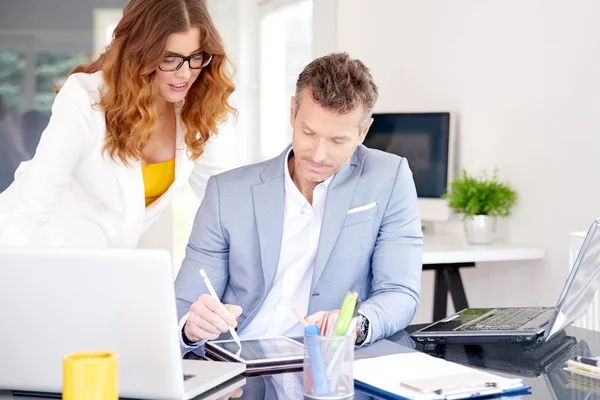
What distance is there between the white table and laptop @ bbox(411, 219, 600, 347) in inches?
57.5

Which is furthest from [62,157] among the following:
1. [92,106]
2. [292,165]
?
[292,165]

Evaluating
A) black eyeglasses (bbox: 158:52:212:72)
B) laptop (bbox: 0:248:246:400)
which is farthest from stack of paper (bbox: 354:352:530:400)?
black eyeglasses (bbox: 158:52:212:72)

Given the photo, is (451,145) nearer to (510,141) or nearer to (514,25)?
(510,141)

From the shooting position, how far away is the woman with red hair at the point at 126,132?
7.39 feet

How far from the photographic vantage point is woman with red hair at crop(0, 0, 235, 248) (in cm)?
225

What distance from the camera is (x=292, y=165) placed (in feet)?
7.14

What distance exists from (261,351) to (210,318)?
11 cm

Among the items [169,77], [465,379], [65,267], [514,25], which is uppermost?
[514,25]

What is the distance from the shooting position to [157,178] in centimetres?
253

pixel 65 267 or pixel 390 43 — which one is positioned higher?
pixel 390 43

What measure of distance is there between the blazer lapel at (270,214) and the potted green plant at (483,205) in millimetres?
1632

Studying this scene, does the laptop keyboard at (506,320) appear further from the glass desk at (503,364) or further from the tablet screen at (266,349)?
the tablet screen at (266,349)

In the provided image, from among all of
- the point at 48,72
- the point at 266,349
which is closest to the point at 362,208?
the point at 266,349

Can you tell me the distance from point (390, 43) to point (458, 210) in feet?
3.90
